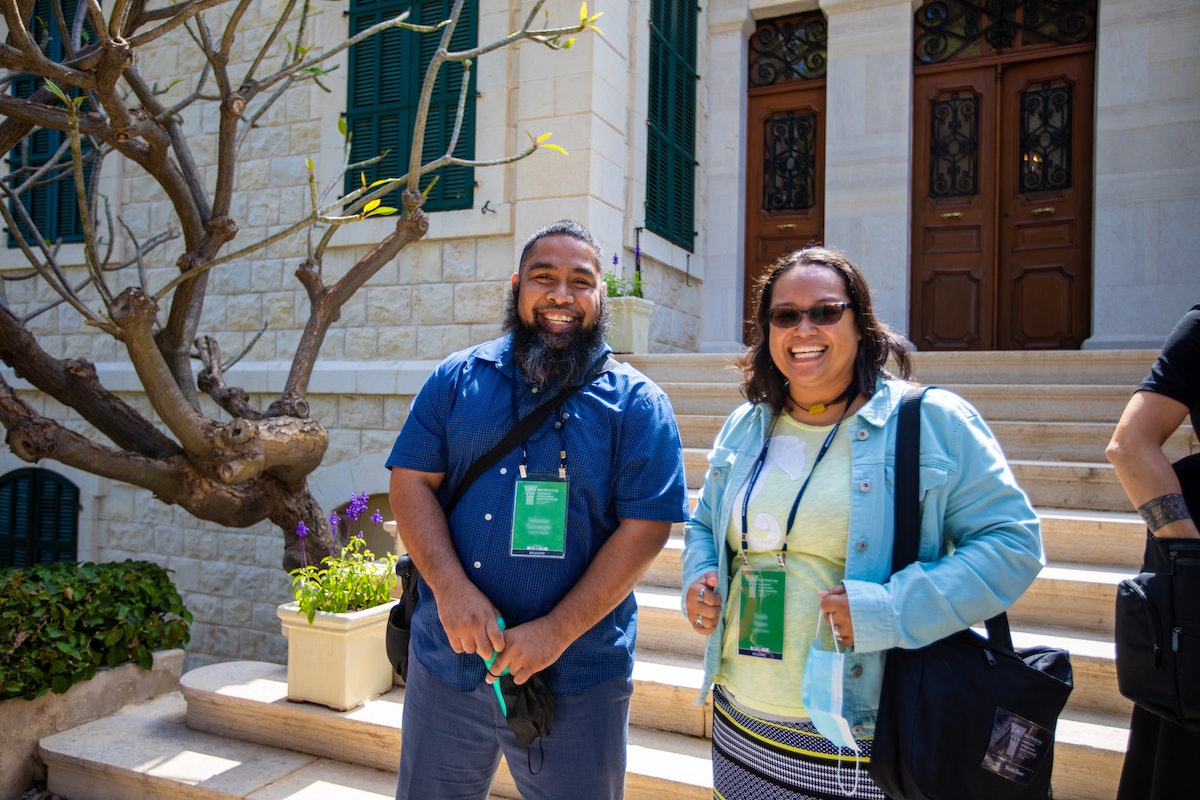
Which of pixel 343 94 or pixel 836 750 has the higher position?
pixel 343 94

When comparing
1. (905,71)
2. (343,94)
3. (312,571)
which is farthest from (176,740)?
(905,71)

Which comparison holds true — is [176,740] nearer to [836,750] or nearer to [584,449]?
[584,449]

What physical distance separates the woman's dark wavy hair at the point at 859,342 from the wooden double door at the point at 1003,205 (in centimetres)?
643

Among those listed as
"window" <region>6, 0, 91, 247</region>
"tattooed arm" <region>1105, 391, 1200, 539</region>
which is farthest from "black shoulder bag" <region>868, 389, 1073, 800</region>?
"window" <region>6, 0, 91, 247</region>

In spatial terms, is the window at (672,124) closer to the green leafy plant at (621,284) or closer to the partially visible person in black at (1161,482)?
the green leafy plant at (621,284)

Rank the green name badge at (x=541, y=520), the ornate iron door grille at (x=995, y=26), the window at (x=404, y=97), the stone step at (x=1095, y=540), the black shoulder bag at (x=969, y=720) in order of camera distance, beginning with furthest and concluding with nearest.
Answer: the ornate iron door grille at (x=995, y=26), the window at (x=404, y=97), the stone step at (x=1095, y=540), the green name badge at (x=541, y=520), the black shoulder bag at (x=969, y=720)

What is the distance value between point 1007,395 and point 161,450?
4.79 metres

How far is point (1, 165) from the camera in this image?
9.16 m

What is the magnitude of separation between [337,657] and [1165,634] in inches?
120

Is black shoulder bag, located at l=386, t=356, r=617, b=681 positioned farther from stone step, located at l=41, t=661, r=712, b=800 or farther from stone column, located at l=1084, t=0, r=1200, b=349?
stone column, located at l=1084, t=0, r=1200, b=349

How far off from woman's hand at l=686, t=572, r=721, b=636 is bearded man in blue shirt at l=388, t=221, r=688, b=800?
7.1 inches

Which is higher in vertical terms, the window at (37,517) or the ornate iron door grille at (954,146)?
the ornate iron door grille at (954,146)

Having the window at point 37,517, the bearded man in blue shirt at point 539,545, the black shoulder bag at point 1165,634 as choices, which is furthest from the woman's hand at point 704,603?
the window at point 37,517

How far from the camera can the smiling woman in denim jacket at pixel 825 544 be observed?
5.41ft
